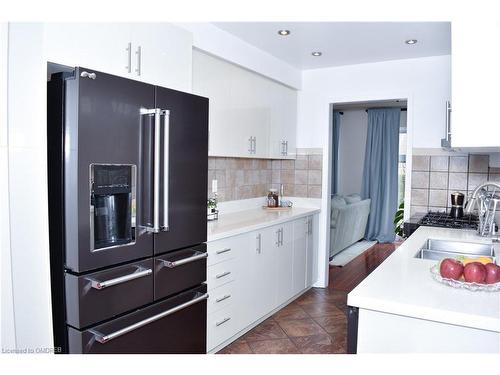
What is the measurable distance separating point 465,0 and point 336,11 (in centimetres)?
41

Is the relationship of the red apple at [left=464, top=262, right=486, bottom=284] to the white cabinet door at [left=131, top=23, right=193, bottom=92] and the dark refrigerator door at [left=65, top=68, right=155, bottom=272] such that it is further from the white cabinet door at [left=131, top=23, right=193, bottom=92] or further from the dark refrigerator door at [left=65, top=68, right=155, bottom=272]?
the white cabinet door at [left=131, top=23, right=193, bottom=92]

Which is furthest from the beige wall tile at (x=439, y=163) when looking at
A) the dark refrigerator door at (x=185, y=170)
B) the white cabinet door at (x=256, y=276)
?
the dark refrigerator door at (x=185, y=170)

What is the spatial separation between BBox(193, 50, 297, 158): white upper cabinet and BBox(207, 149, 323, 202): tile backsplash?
7.3 inches

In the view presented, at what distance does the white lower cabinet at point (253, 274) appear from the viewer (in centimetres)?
263

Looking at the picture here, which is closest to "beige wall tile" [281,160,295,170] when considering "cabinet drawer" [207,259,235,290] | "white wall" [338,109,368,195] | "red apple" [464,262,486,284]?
"cabinet drawer" [207,259,235,290]

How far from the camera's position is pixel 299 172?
432 centimetres

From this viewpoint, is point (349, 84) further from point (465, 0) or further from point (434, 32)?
point (465, 0)

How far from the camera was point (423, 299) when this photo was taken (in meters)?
1.41

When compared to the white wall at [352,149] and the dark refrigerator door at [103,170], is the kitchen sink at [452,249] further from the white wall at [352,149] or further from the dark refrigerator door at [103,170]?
the white wall at [352,149]

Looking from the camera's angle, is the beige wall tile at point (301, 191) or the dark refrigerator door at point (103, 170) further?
the beige wall tile at point (301, 191)

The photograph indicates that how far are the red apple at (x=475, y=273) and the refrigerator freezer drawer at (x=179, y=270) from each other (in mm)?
1309

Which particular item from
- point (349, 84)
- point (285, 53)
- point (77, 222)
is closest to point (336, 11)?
point (77, 222)

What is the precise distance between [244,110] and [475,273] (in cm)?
227

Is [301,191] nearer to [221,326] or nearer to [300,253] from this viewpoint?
[300,253]
